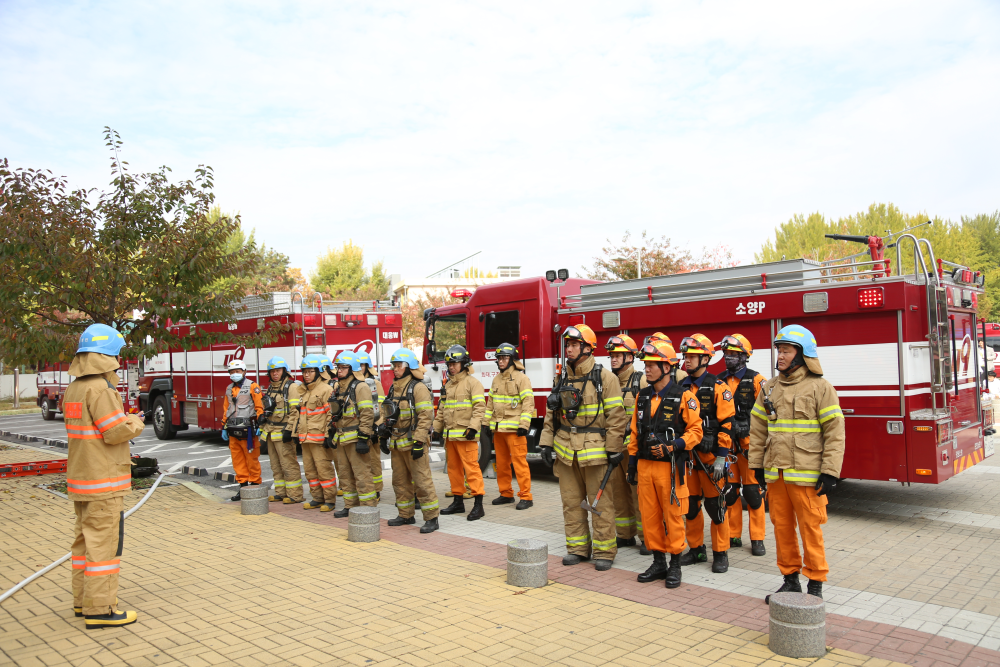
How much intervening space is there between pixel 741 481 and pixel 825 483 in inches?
73.2

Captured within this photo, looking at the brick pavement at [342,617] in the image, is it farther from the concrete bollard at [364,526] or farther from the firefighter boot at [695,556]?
the firefighter boot at [695,556]

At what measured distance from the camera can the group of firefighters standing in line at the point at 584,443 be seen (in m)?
5.08

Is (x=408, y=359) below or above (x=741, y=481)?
above

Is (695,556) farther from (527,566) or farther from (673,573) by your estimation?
(527,566)

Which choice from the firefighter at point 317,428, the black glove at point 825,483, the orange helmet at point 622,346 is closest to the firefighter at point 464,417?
the firefighter at point 317,428

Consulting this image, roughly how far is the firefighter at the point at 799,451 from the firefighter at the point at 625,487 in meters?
1.62

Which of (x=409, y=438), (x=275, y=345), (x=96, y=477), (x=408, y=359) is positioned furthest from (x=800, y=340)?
(x=275, y=345)

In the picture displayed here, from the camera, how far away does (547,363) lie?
35.2 ft

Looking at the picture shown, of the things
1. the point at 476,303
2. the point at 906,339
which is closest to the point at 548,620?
the point at 906,339

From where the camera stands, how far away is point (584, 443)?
6.38 metres

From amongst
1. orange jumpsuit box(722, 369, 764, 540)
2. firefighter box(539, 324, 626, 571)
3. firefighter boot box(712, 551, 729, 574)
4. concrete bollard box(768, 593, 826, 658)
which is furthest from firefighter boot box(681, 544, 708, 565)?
concrete bollard box(768, 593, 826, 658)

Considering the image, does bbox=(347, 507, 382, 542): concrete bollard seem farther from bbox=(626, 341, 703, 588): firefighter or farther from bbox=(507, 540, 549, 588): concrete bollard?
bbox=(626, 341, 703, 588): firefighter

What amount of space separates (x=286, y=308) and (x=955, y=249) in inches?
1936

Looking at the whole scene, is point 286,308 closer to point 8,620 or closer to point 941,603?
point 8,620
